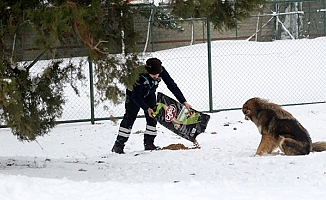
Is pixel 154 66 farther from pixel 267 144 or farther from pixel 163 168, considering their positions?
pixel 267 144

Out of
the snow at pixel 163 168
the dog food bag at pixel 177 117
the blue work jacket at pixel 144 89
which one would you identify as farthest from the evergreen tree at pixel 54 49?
the dog food bag at pixel 177 117

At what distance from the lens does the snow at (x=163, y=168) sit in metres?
5.20

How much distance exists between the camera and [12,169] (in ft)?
23.4

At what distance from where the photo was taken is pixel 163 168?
7.32m

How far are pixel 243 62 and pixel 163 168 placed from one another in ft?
44.0

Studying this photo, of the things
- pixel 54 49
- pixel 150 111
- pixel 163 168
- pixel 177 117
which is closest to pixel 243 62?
pixel 177 117

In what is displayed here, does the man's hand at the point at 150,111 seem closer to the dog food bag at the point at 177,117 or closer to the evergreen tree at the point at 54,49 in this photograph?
the dog food bag at the point at 177,117

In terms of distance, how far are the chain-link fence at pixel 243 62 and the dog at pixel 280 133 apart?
511 cm

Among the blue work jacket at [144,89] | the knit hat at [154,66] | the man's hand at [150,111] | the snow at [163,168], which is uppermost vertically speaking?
A: the knit hat at [154,66]

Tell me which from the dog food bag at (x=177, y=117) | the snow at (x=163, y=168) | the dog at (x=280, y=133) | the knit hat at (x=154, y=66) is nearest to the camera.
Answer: the snow at (x=163, y=168)

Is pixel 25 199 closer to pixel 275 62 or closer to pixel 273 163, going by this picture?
pixel 273 163

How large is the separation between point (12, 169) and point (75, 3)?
2.62 metres

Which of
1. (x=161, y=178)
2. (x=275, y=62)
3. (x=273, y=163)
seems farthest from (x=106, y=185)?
(x=275, y=62)

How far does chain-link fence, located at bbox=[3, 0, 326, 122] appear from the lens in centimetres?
1552
